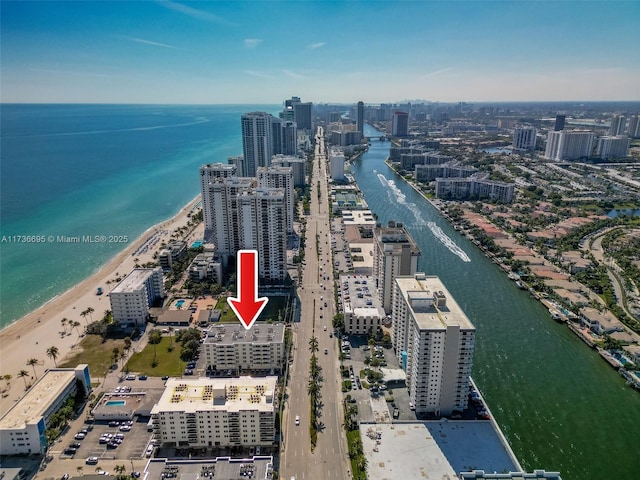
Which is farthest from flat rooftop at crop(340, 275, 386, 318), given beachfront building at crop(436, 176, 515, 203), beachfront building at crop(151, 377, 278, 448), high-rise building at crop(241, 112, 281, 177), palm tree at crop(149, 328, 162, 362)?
high-rise building at crop(241, 112, 281, 177)

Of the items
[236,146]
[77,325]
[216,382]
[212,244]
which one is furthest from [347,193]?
[236,146]

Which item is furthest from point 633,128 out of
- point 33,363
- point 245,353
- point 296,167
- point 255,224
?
point 33,363

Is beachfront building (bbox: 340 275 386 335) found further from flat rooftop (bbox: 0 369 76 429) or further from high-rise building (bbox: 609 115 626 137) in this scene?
high-rise building (bbox: 609 115 626 137)

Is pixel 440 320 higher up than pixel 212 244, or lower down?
higher up

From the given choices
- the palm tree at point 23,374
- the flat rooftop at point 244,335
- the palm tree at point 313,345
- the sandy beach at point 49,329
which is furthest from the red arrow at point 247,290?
the palm tree at point 23,374

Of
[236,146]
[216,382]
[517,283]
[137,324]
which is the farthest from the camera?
[236,146]

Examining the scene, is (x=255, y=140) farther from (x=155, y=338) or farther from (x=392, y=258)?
(x=155, y=338)

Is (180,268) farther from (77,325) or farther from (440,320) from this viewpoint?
(440,320)

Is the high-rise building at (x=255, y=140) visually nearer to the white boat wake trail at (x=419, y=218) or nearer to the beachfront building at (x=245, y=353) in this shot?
the white boat wake trail at (x=419, y=218)
